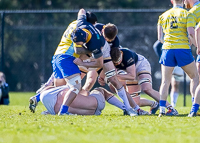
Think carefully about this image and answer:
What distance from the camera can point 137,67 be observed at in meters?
7.92

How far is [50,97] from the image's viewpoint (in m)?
6.97

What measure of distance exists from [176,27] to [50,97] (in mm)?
2252

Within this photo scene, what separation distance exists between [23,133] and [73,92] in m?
2.03

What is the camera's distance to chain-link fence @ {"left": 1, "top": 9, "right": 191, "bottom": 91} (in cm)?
1700

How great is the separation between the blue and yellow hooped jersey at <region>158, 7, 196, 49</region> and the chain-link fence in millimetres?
9262

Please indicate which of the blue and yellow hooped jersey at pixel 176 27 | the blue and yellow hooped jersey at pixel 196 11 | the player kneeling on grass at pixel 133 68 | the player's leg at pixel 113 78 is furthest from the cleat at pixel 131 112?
the blue and yellow hooped jersey at pixel 196 11

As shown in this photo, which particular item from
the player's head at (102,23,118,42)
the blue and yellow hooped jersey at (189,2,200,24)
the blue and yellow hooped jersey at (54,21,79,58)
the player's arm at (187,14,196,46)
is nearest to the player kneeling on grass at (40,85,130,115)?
the blue and yellow hooped jersey at (54,21,79,58)

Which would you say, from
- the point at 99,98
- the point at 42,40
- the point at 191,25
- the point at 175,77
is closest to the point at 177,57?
the point at 191,25

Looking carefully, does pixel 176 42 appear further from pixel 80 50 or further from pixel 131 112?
pixel 80 50

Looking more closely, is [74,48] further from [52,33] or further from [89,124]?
[52,33]

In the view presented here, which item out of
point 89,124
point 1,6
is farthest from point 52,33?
point 89,124

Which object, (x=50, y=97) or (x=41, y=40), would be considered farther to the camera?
(x=41, y=40)

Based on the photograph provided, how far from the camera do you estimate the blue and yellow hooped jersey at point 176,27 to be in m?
6.57

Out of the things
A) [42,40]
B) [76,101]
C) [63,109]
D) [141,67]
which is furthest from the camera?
[42,40]
